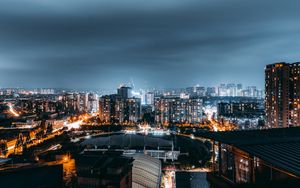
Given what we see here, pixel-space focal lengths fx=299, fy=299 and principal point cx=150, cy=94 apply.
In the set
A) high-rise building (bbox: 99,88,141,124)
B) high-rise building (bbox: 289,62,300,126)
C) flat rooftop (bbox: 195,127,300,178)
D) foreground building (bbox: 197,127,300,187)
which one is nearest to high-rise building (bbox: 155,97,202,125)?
high-rise building (bbox: 99,88,141,124)

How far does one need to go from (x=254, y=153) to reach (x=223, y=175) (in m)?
0.69

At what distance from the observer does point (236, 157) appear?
13.5 feet

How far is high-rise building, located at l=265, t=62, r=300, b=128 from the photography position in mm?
19625

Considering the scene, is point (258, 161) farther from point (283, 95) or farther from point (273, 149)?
point (283, 95)

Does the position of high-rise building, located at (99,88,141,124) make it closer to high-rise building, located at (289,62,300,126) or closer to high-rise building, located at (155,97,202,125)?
high-rise building, located at (155,97,202,125)

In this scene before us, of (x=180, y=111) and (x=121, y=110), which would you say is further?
(x=121, y=110)

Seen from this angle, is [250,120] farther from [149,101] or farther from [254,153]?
[149,101]

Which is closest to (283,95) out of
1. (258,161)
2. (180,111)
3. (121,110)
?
(180,111)

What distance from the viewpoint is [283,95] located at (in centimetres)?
2016

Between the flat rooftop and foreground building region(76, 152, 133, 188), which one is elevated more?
the flat rooftop

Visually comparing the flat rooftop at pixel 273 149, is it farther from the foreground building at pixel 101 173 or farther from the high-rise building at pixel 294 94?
the high-rise building at pixel 294 94

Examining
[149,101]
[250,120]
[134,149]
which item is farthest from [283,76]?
[149,101]

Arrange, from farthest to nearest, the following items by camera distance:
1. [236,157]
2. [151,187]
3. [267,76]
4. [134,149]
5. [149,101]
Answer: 1. [149,101]
2. [267,76]
3. [134,149]
4. [151,187]
5. [236,157]

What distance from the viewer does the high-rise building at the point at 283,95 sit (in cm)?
1962
